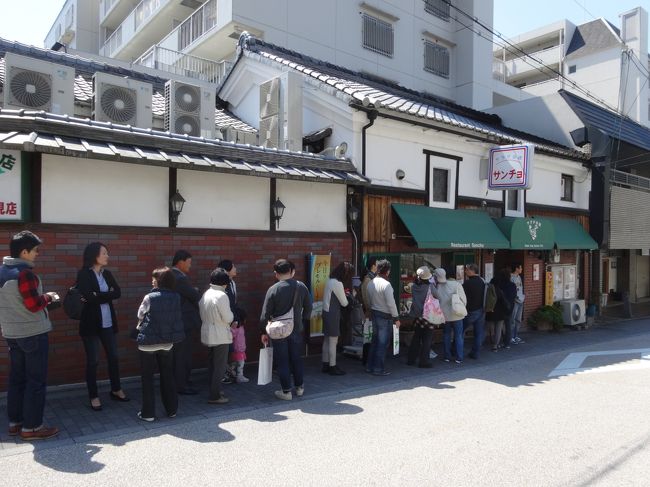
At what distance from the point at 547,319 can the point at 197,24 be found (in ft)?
54.9

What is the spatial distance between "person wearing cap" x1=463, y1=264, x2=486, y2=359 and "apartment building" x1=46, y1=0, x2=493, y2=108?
1230 centimetres

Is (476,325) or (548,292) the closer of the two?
(476,325)

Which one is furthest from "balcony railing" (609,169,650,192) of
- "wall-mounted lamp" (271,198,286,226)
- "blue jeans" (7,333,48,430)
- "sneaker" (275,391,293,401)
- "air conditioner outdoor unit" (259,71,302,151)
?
"blue jeans" (7,333,48,430)

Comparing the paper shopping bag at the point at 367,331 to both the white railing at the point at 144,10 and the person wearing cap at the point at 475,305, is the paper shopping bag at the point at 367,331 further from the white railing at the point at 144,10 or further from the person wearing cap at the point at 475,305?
the white railing at the point at 144,10

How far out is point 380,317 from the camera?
7.75 m

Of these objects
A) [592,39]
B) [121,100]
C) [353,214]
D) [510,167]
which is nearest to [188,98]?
[121,100]

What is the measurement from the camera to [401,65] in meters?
22.8

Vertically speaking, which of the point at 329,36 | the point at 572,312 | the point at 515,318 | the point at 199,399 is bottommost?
the point at 199,399

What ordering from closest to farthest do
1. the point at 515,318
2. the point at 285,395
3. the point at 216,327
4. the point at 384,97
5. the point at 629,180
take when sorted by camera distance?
the point at 216,327 < the point at 285,395 < the point at 384,97 < the point at 515,318 < the point at 629,180

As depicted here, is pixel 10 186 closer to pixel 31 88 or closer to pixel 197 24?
pixel 31 88

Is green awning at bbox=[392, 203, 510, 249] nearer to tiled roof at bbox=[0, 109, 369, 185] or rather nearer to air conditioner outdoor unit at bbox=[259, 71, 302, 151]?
tiled roof at bbox=[0, 109, 369, 185]

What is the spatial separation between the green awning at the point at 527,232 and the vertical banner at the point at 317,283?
5041 millimetres

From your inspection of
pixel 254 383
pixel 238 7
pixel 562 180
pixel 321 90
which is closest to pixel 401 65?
pixel 238 7

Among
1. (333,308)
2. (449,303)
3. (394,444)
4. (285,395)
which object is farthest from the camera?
Result: (449,303)
